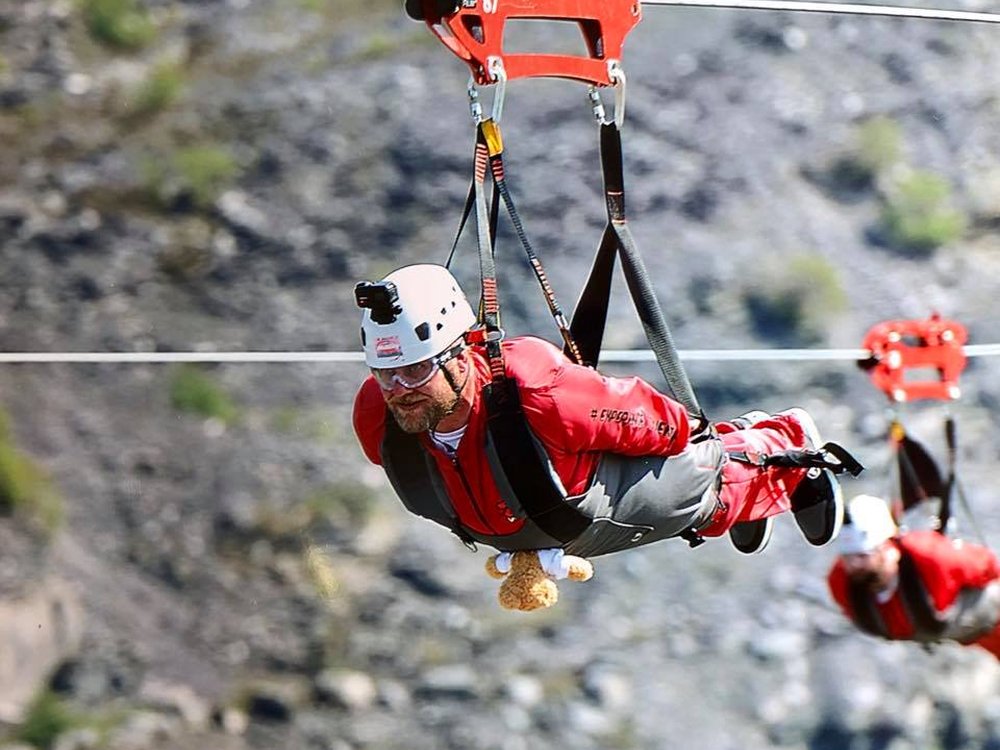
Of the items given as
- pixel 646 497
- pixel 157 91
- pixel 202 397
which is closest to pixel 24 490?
pixel 202 397

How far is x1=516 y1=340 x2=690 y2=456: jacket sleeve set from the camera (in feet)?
5.44

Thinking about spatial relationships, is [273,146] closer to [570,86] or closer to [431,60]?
[431,60]

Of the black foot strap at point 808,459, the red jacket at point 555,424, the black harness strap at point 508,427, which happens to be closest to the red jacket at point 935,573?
the black foot strap at point 808,459

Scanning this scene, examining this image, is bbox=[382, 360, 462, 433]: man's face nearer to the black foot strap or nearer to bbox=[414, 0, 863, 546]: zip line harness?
bbox=[414, 0, 863, 546]: zip line harness

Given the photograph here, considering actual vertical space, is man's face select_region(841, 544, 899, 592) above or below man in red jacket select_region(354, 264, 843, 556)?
below

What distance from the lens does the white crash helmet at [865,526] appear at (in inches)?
105

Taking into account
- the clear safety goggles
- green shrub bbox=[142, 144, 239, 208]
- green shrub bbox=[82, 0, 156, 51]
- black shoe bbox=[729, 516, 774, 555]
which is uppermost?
the clear safety goggles

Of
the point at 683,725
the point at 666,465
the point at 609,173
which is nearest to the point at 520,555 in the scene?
the point at 666,465

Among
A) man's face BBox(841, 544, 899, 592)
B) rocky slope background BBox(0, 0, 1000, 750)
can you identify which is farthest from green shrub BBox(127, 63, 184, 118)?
man's face BBox(841, 544, 899, 592)

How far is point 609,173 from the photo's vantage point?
6.15 ft

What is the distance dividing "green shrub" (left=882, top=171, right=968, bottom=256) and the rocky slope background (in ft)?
0.04

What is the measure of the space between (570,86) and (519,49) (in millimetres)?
236

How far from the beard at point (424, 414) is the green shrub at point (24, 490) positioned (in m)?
3.43

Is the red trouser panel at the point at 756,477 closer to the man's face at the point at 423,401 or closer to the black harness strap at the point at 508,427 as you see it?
the black harness strap at the point at 508,427
